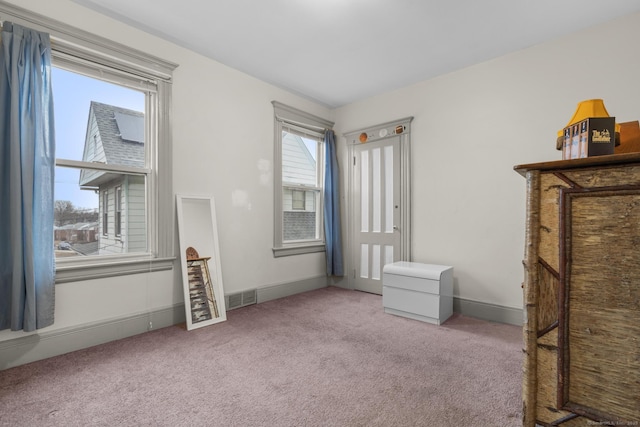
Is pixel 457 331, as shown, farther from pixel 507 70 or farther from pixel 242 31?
pixel 242 31

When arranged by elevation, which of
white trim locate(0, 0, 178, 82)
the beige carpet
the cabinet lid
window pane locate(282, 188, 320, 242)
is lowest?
the beige carpet

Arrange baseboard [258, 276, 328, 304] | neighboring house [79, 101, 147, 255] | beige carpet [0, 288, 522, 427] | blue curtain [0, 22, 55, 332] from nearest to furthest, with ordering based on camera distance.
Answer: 1. beige carpet [0, 288, 522, 427]
2. blue curtain [0, 22, 55, 332]
3. neighboring house [79, 101, 147, 255]
4. baseboard [258, 276, 328, 304]

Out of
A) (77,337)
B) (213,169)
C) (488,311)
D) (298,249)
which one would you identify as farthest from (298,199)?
(77,337)

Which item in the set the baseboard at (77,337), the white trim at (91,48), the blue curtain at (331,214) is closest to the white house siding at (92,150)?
the white trim at (91,48)

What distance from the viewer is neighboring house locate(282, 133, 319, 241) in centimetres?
407

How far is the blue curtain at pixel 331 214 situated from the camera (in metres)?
4.26

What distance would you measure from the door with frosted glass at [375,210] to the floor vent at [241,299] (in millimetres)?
1462

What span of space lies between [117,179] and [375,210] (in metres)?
2.85

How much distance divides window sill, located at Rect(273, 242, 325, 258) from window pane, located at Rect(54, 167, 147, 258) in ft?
4.89

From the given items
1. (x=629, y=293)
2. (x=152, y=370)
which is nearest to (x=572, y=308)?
(x=629, y=293)

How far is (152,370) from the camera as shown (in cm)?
203

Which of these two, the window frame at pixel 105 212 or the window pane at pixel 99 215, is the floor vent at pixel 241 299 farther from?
the window frame at pixel 105 212

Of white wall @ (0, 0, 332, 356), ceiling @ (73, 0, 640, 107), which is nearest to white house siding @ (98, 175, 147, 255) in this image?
white wall @ (0, 0, 332, 356)

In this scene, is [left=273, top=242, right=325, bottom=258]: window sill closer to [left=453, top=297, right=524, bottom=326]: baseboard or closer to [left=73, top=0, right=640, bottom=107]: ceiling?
[left=453, top=297, right=524, bottom=326]: baseboard
